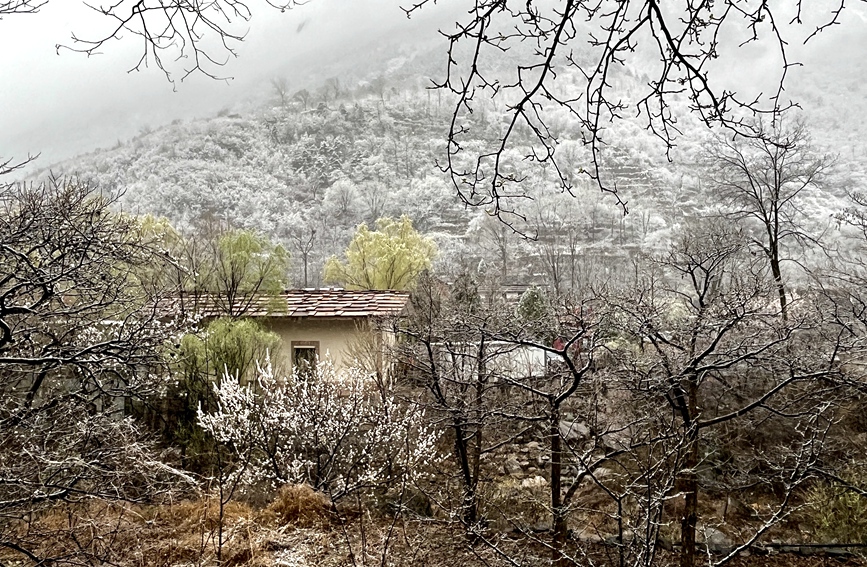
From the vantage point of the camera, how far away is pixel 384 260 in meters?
24.2

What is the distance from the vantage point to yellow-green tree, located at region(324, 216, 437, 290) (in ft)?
78.8

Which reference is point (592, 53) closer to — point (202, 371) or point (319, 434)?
point (319, 434)

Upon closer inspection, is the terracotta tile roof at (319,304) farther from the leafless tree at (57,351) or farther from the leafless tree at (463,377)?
the leafless tree at (57,351)

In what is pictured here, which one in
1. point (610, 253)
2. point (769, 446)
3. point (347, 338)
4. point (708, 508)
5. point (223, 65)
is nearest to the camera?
point (223, 65)

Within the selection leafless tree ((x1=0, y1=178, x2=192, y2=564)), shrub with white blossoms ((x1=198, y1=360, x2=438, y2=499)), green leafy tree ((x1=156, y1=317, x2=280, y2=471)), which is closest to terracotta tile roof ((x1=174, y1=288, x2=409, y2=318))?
green leafy tree ((x1=156, y1=317, x2=280, y2=471))

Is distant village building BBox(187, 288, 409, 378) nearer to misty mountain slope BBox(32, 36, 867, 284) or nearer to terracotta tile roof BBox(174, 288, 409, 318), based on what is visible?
terracotta tile roof BBox(174, 288, 409, 318)

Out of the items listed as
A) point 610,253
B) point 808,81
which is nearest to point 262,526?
point 610,253

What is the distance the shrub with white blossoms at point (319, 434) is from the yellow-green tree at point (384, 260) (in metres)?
12.8

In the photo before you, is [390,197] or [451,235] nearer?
[451,235]

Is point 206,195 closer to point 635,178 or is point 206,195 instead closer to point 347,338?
point 635,178

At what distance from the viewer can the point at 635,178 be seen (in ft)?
208

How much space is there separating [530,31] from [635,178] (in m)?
65.7

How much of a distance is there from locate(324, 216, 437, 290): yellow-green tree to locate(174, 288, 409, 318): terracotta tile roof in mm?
7196

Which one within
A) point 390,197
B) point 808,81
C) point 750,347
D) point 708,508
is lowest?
point 708,508
